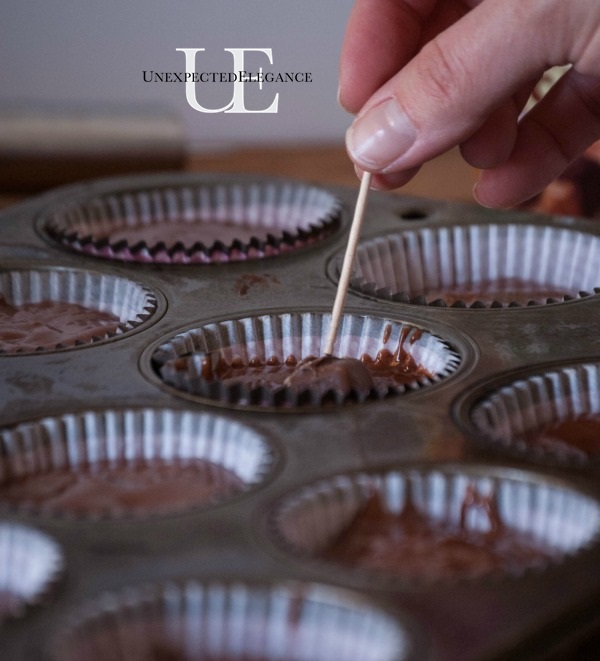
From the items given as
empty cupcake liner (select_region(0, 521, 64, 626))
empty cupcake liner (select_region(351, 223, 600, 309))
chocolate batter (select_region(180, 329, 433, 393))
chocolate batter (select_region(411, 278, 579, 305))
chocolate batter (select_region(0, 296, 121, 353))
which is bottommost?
empty cupcake liner (select_region(0, 521, 64, 626))

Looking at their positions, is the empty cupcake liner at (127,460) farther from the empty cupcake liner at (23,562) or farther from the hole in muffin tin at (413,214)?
the hole in muffin tin at (413,214)

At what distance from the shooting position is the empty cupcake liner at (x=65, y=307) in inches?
70.7

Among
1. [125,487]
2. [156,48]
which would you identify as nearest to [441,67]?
[125,487]

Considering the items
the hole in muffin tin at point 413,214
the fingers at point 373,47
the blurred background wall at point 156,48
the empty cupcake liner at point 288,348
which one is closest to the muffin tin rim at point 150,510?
the empty cupcake liner at point 288,348

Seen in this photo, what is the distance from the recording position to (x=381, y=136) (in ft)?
4.88

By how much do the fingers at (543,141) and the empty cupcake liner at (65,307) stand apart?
0.63 metres

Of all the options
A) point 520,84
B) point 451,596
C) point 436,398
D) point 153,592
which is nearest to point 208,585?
point 153,592

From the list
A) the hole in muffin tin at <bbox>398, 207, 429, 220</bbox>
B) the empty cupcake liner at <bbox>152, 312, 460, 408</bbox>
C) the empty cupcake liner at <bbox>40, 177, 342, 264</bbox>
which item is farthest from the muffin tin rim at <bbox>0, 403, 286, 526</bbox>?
the hole in muffin tin at <bbox>398, 207, 429, 220</bbox>

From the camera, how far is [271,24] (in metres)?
4.11

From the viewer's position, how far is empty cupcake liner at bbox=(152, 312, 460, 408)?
5.31ft

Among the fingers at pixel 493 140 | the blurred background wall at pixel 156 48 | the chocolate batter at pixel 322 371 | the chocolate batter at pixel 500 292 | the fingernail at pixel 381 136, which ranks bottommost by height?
the chocolate batter at pixel 322 371

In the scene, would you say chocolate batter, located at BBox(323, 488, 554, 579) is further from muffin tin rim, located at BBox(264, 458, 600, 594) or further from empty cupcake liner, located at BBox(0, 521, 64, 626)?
empty cupcake liner, located at BBox(0, 521, 64, 626)

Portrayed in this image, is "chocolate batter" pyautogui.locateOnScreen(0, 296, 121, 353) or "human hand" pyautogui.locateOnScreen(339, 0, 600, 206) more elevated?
"human hand" pyautogui.locateOnScreen(339, 0, 600, 206)

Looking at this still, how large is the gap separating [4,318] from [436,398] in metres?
0.84
